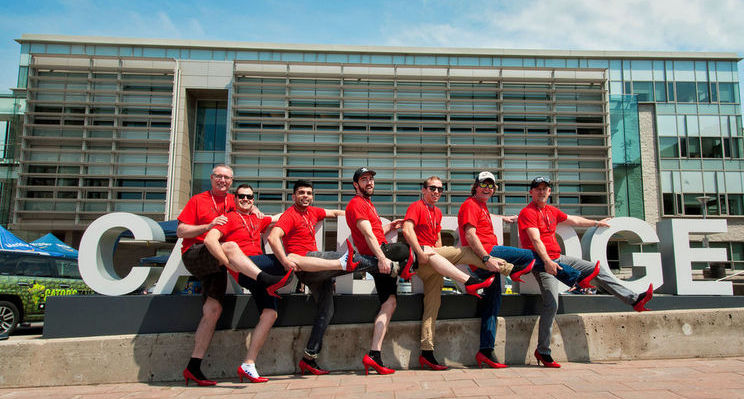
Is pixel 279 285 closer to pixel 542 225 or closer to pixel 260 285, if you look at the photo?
pixel 260 285

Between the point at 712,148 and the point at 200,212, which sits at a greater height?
the point at 712,148

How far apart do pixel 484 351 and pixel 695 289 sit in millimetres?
3196

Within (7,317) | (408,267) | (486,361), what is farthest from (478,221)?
(7,317)

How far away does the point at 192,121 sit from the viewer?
28578 mm

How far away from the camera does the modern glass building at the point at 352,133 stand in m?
26.2

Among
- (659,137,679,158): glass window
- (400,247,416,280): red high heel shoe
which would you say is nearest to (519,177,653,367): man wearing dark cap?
(400,247,416,280): red high heel shoe

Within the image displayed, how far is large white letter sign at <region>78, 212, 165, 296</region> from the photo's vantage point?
507 cm

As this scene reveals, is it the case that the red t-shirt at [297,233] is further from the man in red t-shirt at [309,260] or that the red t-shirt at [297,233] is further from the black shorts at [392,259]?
the black shorts at [392,259]

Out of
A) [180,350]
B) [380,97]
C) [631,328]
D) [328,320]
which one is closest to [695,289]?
[631,328]

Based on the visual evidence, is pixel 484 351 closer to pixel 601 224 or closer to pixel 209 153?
pixel 601 224

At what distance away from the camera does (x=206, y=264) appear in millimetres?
4590

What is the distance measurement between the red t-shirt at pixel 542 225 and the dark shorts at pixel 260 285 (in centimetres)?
286

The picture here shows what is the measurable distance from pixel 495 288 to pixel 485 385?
1293 millimetres

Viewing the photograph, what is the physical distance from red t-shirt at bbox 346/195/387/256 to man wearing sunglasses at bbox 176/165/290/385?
96 cm
